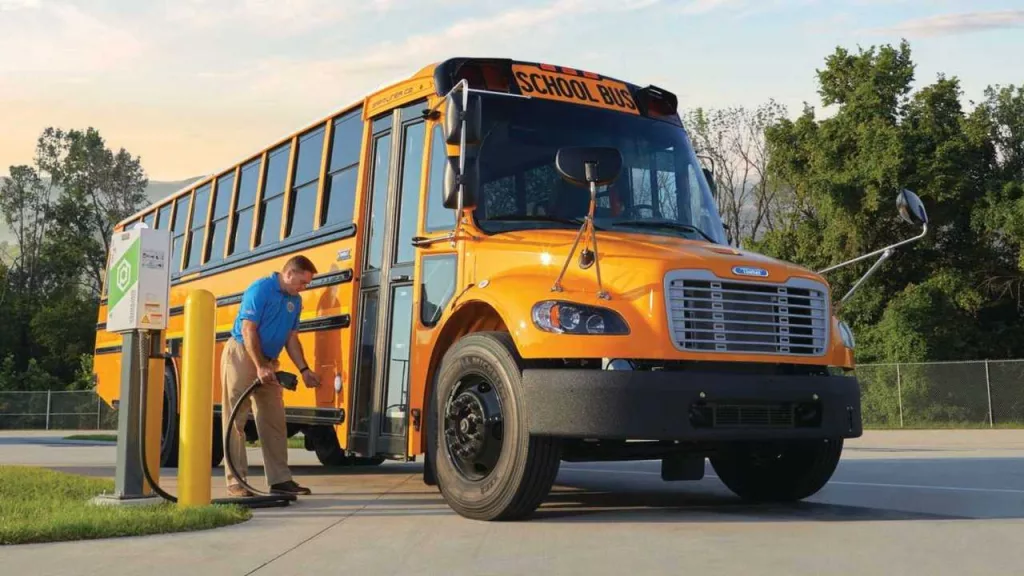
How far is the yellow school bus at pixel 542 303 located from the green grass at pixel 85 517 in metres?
1.46

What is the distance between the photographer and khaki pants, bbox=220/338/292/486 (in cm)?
869

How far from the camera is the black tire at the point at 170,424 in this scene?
12578 millimetres

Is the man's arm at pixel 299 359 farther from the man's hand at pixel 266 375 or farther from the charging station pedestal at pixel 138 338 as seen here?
the charging station pedestal at pixel 138 338

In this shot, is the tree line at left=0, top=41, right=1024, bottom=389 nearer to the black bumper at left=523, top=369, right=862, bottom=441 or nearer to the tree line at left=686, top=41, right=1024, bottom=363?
the tree line at left=686, top=41, right=1024, bottom=363

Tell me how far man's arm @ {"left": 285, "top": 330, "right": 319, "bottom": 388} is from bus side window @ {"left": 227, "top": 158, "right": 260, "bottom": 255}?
8.43 ft

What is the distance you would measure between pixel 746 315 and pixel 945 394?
22227 mm

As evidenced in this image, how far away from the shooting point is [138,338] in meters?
8.08

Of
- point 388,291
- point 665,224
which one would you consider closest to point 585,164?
point 665,224

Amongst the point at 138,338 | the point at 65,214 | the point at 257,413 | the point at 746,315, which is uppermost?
the point at 65,214

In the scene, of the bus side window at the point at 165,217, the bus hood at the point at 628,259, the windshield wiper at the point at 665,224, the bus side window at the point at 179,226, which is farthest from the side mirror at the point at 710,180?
the bus side window at the point at 165,217

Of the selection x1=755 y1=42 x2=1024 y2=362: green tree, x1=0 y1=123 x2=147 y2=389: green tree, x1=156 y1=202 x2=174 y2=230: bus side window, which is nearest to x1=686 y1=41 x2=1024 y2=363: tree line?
x1=755 y1=42 x2=1024 y2=362: green tree

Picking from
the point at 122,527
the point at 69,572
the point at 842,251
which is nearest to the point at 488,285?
the point at 122,527

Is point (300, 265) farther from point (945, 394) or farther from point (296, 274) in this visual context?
point (945, 394)

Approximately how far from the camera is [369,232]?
9000 mm
